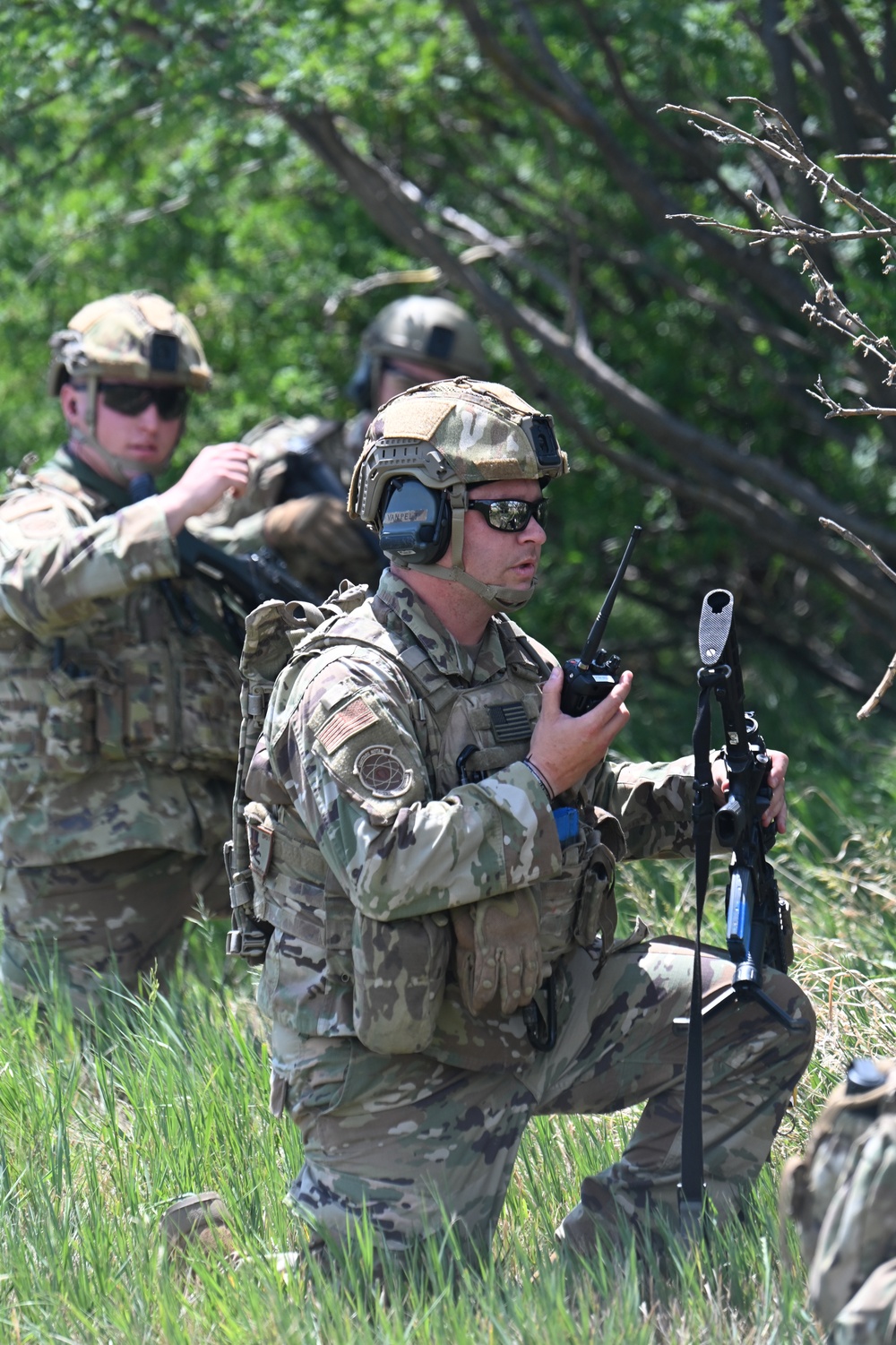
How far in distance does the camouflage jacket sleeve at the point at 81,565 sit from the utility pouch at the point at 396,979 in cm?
174

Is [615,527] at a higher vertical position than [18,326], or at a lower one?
lower

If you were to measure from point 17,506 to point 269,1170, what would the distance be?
2.16m

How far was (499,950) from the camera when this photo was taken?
3084mm

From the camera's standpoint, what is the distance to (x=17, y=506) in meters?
4.77

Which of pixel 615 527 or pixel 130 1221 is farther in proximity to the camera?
pixel 615 527

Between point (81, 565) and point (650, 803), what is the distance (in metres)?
1.78

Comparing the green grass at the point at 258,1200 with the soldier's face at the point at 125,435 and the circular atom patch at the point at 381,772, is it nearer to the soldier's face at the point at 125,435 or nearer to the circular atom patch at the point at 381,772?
the circular atom patch at the point at 381,772

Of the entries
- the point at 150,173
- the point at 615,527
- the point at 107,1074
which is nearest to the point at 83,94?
the point at 150,173

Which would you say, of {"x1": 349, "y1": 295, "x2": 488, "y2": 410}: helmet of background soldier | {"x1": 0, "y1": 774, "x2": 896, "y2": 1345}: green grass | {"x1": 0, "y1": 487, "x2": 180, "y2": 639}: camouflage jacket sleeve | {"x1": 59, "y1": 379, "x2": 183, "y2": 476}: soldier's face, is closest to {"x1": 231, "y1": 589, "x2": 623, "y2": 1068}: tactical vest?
{"x1": 0, "y1": 774, "x2": 896, "y2": 1345}: green grass

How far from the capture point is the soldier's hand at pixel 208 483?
462 cm

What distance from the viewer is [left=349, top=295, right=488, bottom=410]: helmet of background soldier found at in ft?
20.3

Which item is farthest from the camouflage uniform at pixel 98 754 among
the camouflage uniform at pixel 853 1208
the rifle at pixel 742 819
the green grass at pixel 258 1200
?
the camouflage uniform at pixel 853 1208

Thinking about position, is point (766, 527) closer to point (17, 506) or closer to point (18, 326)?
point (17, 506)

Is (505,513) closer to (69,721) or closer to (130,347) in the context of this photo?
(69,721)
